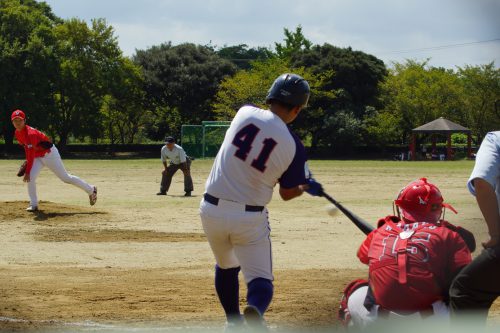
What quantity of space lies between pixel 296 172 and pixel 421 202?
1.00 metres

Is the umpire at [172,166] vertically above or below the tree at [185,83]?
below

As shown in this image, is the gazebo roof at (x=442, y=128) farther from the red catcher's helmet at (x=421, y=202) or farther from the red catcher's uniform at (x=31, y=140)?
the red catcher's helmet at (x=421, y=202)

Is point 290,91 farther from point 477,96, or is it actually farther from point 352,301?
point 477,96

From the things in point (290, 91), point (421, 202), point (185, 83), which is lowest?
point (421, 202)


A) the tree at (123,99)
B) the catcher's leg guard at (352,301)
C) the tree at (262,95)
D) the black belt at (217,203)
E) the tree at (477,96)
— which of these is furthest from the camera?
the tree at (123,99)

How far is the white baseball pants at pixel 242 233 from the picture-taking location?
5023mm

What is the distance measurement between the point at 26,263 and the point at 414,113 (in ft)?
161

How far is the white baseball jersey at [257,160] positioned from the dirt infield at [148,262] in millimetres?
1388

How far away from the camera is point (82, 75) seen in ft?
173

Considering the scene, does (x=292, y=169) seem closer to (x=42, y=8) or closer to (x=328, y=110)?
(x=328, y=110)

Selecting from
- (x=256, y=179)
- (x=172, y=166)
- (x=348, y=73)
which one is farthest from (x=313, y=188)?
(x=348, y=73)

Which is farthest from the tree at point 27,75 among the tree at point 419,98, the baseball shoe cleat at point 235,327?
the baseball shoe cleat at point 235,327

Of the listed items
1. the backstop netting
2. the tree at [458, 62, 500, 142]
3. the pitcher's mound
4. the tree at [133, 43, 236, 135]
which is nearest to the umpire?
the pitcher's mound

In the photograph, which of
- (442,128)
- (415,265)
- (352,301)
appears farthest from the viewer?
(442,128)
